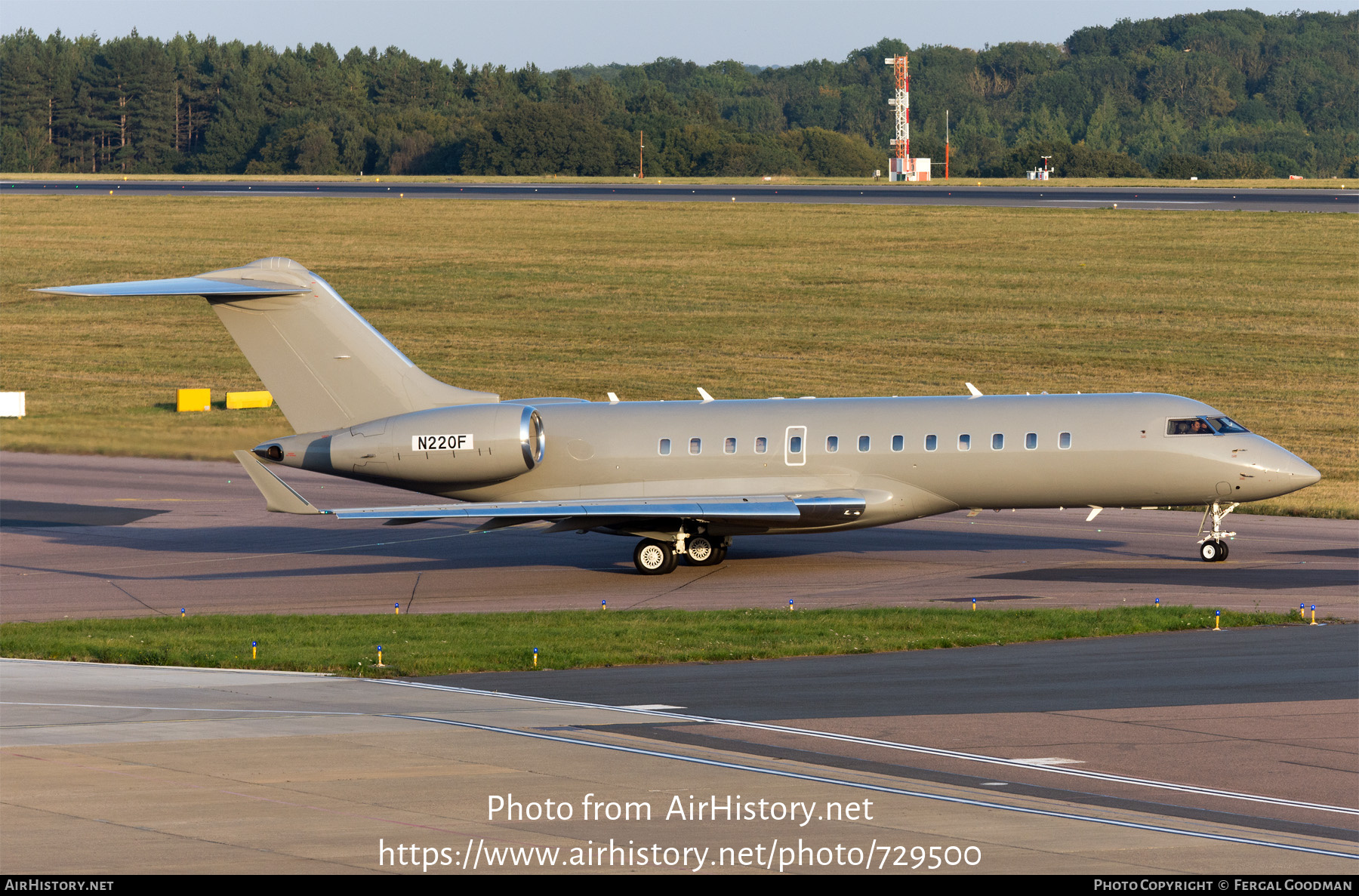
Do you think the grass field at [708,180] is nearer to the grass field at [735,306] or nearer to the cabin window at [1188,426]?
the grass field at [735,306]

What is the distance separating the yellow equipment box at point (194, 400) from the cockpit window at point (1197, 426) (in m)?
33.7

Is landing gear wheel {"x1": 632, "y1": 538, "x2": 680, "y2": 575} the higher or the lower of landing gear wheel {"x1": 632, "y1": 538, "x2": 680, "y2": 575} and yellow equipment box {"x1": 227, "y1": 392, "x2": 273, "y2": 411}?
the lower

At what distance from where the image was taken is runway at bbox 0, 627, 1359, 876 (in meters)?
12.1

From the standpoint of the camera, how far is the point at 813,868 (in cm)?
1166

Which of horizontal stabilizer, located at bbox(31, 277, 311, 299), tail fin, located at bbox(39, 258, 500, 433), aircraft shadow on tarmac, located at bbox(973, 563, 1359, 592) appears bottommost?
aircraft shadow on tarmac, located at bbox(973, 563, 1359, 592)

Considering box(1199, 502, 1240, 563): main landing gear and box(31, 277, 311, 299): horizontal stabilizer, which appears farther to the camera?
box(1199, 502, 1240, 563): main landing gear

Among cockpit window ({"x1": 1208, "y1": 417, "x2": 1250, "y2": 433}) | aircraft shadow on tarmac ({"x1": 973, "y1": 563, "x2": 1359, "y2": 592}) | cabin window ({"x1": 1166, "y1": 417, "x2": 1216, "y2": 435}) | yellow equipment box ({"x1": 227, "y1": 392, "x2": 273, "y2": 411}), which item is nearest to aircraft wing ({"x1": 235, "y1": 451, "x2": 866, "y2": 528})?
aircraft shadow on tarmac ({"x1": 973, "y1": 563, "x2": 1359, "y2": 592})

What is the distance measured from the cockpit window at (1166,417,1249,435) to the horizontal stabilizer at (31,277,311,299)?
16877mm

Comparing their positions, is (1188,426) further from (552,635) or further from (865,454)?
(552,635)

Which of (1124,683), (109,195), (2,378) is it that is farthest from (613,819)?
(109,195)

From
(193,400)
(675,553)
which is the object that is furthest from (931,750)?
(193,400)

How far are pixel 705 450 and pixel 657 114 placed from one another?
11518 centimetres

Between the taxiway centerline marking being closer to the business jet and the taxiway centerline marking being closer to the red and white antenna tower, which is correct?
the business jet
